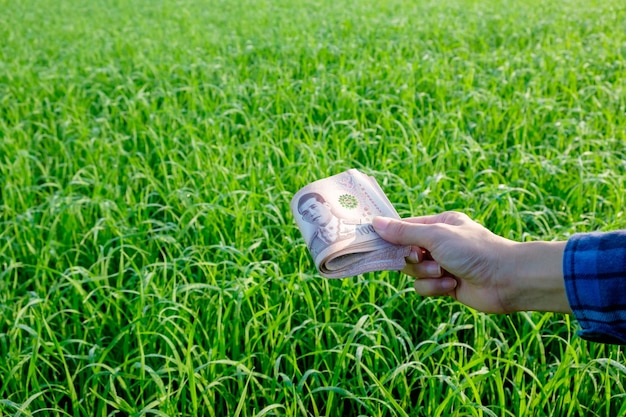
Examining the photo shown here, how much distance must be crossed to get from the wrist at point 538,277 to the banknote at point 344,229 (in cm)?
32

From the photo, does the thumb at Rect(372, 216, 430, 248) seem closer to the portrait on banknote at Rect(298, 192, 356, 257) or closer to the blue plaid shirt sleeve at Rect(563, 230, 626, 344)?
the portrait on banknote at Rect(298, 192, 356, 257)

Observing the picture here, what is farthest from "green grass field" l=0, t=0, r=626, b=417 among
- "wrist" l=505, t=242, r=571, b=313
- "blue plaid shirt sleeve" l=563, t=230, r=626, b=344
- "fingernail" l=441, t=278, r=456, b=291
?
"blue plaid shirt sleeve" l=563, t=230, r=626, b=344

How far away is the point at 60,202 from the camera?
3.40 meters

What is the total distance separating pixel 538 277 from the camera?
5.42 feet

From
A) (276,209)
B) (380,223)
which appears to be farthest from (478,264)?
(276,209)

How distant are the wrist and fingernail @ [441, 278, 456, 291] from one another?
247 mm

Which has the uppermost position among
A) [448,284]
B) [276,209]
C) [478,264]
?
[478,264]

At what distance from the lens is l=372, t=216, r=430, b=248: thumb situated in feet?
6.07

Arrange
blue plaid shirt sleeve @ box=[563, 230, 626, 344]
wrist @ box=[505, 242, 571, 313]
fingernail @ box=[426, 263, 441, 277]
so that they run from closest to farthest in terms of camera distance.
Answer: blue plaid shirt sleeve @ box=[563, 230, 626, 344]
wrist @ box=[505, 242, 571, 313]
fingernail @ box=[426, 263, 441, 277]

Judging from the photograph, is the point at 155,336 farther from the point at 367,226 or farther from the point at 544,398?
the point at 544,398

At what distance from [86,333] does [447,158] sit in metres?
2.13

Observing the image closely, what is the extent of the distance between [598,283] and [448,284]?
54cm

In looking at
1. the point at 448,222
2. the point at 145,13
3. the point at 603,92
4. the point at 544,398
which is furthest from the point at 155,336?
the point at 145,13

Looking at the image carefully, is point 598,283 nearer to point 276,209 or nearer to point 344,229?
point 344,229
